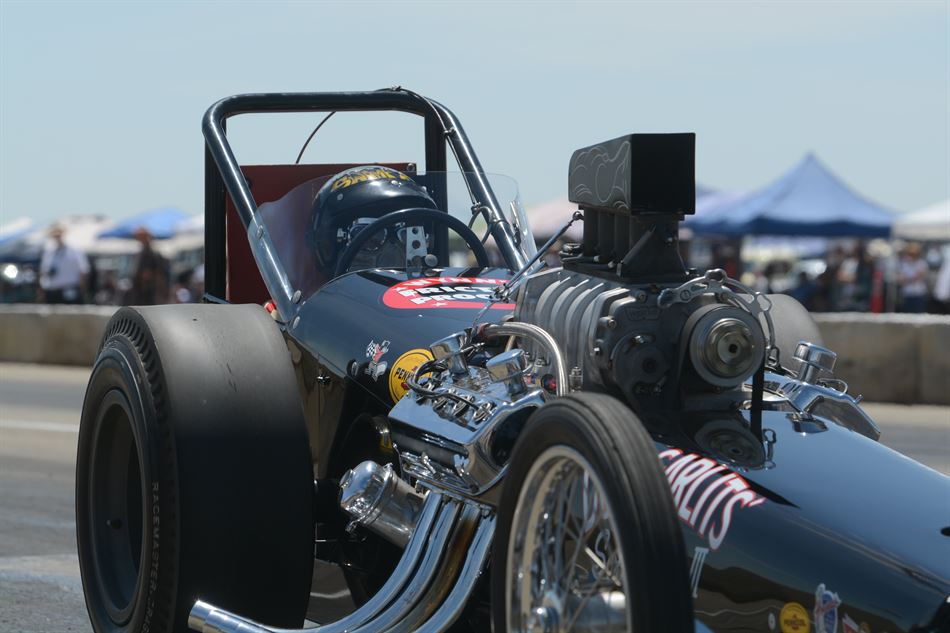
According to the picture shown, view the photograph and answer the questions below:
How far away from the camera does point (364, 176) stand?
18.5ft

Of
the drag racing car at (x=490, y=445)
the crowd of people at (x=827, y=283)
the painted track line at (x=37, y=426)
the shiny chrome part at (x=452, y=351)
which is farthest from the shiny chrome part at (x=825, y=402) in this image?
the crowd of people at (x=827, y=283)

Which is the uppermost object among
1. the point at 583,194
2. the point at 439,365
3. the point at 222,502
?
the point at 583,194

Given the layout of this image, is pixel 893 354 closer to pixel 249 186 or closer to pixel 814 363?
pixel 249 186

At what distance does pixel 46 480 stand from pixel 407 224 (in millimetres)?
4582

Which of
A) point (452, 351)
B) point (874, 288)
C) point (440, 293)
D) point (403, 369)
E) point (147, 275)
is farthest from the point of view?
point (874, 288)

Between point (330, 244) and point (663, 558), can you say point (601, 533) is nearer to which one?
point (663, 558)

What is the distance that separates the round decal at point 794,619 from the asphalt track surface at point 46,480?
2.01 metres

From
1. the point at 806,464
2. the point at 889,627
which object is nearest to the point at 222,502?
the point at 806,464

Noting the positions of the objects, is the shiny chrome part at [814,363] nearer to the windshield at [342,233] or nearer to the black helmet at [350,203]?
the windshield at [342,233]

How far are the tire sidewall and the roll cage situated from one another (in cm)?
84

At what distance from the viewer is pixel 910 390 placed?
43.9ft

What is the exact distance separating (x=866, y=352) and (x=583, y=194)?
393 inches

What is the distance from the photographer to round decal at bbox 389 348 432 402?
459 cm

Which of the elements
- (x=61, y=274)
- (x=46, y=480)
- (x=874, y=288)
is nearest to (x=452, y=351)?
(x=46, y=480)
